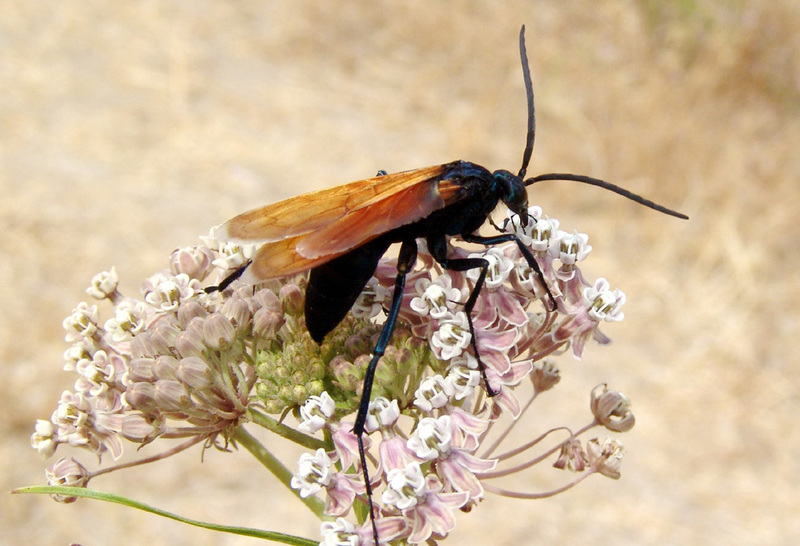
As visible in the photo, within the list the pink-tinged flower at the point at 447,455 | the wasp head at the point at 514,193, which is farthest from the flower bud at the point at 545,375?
the pink-tinged flower at the point at 447,455

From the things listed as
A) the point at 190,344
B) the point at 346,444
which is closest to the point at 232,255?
the point at 190,344

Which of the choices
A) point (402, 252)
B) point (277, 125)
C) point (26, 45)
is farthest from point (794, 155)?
point (26, 45)

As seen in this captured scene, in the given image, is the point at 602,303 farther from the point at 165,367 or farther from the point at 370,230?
the point at 165,367

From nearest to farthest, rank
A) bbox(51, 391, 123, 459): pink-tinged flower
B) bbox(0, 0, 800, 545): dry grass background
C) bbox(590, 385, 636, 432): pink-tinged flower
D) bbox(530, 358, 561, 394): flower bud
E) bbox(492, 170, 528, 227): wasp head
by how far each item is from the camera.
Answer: bbox(51, 391, 123, 459): pink-tinged flower < bbox(492, 170, 528, 227): wasp head < bbox(590, 385, 636, 432): pink-tinged flower < bbox(530, 358, 561, 394): flower bud < bbox(0, 0, 800, 545): dry grass background

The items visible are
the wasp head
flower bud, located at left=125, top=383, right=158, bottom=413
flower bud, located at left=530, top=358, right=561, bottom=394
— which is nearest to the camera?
flower bud, located at left=125, top=383, right=158, bottom=413

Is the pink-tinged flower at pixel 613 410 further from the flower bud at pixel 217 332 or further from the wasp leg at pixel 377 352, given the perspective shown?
the flower bud at pixel 217 332

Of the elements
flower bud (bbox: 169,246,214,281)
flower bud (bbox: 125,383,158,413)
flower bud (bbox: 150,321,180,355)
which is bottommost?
flower bud (bbox: 125,383,158,413)

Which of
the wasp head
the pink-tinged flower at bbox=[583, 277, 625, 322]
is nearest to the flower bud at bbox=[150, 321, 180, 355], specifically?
the wasp head

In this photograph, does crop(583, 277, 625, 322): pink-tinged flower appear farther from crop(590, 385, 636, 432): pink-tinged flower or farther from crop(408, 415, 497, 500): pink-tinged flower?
crop(408, 415, 497, 500): pink-tinged flower
